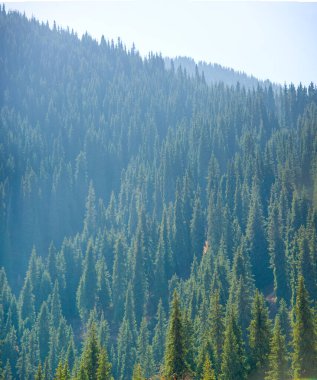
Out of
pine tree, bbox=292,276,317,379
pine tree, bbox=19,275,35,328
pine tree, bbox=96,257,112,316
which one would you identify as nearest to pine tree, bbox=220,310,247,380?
pine tree, bbox=292,276,317,379

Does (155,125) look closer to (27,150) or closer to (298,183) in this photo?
(27,150)

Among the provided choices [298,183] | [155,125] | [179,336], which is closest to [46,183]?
[155,125]

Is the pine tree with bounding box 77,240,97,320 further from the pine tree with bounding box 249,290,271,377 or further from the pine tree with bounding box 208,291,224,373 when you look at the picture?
the pine tree with bounding box 249,290,271,377

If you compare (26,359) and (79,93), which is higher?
(79,93)

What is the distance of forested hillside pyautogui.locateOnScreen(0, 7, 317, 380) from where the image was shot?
54.0m

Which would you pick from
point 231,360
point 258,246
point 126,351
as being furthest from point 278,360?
point 258,246

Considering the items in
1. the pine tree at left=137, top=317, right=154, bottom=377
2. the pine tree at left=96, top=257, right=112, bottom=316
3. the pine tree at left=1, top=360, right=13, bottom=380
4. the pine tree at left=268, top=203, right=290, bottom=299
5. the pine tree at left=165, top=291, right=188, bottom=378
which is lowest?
the pine tree at left=1, top=360, right=13, bottom=380

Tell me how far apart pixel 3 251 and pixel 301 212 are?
2602 inches

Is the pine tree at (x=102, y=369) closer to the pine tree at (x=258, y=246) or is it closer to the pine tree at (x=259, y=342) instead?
the pine tree at (x=259, y=342)

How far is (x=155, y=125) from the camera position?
552ft

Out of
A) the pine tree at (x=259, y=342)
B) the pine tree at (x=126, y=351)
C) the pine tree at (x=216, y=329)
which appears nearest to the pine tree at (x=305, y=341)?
the pine tree at (x=259, y=342)

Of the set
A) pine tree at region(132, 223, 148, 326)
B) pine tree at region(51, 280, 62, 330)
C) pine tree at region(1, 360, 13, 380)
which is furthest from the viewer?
pine tree at region(132, 223, 148, 326)

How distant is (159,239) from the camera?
10088cm

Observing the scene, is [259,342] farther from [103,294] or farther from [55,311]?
[103,294]
